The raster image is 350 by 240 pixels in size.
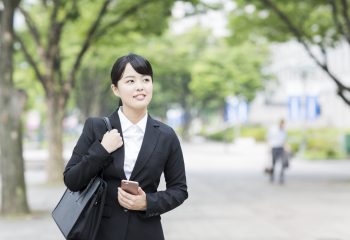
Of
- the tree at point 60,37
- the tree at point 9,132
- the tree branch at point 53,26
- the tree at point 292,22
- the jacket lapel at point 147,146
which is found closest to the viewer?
the jacket lapel at point 147,146

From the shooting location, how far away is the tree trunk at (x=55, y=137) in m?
19.0

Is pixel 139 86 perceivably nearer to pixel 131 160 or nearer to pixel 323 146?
pixel 131 160

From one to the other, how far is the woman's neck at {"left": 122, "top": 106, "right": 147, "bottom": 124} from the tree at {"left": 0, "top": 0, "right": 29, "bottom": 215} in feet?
29.7

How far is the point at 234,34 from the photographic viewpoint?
74.7ft

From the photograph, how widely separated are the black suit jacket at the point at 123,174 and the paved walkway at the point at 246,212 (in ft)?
20.0

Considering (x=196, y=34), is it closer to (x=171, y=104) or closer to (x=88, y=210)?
(x=171, y=104)

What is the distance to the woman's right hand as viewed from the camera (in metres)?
3.31

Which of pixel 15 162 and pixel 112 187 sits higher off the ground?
pixel 112 187

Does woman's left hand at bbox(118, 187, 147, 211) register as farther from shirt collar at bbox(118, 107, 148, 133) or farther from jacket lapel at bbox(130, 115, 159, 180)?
shirt collar at bbox(118, 107, 148, 133)

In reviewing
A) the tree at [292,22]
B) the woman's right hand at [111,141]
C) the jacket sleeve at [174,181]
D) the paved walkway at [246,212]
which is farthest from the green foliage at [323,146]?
the woman's right hand at [111,141]

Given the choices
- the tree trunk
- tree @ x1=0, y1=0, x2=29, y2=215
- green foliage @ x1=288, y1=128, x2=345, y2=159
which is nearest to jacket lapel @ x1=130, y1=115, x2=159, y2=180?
tree @ x1=0, y1=0, x2=29, y2=215

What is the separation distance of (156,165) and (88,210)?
37 centimetres

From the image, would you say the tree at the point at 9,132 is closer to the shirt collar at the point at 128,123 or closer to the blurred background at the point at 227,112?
the blurred background at the point at 227,112

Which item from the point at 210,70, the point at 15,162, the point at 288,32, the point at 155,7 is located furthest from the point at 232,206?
the point at 210,70
